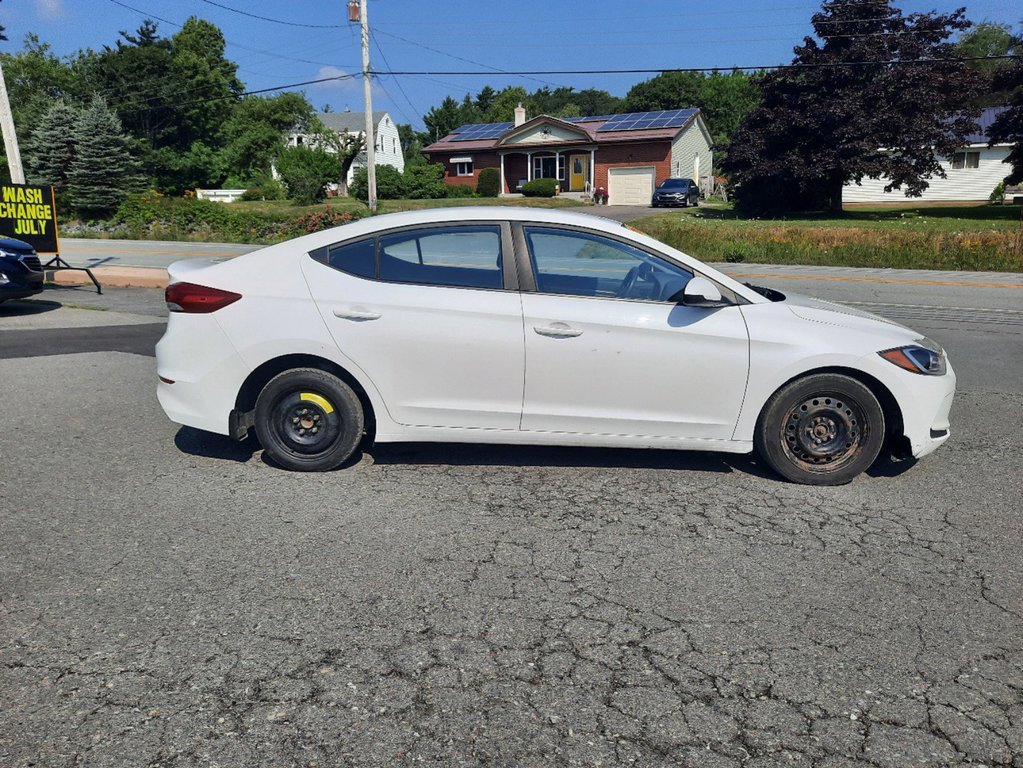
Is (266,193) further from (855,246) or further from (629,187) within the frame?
(855,246)

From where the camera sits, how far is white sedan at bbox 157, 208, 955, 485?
4.93m

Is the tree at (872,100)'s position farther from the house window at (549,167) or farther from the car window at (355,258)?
the car window at (355,258)

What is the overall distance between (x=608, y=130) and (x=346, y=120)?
1751 inches

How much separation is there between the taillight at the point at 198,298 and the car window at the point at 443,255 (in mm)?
949

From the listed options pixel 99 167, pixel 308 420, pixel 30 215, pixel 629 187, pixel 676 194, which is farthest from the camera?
pixel 629 187

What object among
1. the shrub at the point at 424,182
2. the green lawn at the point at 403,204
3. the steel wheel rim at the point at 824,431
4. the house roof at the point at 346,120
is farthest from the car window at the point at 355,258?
the house roof at the point at 346,120

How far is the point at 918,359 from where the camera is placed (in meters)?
5.03

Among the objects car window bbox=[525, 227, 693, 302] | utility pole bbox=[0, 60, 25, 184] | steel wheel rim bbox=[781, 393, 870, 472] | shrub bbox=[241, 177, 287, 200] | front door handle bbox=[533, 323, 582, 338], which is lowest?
steel wheel rim bbox=[781, 393, 870, 472]

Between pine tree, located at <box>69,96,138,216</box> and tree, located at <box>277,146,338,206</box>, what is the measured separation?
Result: 8.45m

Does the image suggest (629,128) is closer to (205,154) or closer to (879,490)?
(205,154)

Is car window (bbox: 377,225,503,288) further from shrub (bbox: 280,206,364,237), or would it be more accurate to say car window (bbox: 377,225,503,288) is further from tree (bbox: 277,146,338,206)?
tree (bbox: 277,146,338,206)

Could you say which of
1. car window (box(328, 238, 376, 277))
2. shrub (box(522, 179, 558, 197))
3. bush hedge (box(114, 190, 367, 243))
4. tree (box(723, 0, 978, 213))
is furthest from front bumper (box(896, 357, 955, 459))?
shrub (box(522, 179, 558, 197))

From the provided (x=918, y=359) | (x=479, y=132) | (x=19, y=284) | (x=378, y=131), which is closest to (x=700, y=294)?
(x=918, y=359)

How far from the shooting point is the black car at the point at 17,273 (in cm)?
1105
